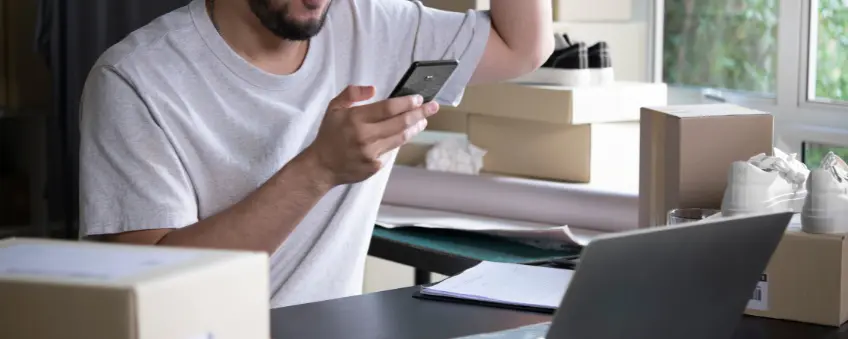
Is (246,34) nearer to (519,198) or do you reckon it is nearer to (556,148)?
(519,198)

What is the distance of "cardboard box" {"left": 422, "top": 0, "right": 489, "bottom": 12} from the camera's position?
273cm

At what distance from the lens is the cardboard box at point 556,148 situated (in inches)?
100

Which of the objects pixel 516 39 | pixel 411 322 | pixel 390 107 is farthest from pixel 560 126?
pixel 411 322

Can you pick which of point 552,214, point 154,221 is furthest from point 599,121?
point 154,221

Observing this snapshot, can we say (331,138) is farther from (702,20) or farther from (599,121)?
(702,20)

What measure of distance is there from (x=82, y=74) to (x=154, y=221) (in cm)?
206

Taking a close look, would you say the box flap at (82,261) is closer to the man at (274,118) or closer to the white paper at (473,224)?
the man at (274,118)

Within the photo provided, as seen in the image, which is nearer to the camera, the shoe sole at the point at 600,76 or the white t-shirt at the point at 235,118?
the white t-shirt at the point at 235,118

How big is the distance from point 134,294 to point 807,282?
948mm

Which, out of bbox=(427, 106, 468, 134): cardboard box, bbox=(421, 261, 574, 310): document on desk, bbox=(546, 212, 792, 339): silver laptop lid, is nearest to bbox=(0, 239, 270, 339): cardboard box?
bbox=(546, 212, 792, 339): silver laptop lid

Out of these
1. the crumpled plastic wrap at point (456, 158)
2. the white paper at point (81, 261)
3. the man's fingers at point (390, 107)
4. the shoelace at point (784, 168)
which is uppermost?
the man's fingers at point (390, 107)

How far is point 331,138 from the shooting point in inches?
61.2

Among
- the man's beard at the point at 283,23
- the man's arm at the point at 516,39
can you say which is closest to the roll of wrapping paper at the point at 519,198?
the man's arm at the point at 516,39

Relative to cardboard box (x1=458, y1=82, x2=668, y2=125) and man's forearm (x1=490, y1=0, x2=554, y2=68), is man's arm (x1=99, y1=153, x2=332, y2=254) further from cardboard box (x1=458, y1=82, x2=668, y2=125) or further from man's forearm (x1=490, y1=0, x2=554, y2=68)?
cardboard box (x1=458, y1=82, x2=668, y2=125)
